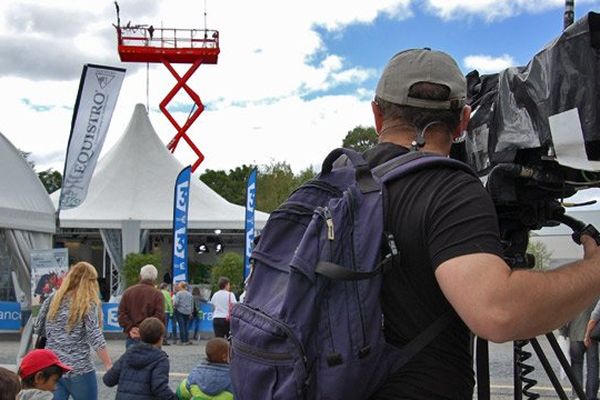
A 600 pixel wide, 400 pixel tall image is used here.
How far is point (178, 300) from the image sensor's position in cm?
1532

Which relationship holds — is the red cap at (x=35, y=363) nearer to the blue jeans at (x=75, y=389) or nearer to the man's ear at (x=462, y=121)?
the blue jeans at (x=75, y=389)

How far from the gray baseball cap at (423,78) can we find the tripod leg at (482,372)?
23.3 inches

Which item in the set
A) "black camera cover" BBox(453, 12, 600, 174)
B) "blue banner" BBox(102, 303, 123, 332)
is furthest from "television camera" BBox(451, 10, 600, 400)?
"blue banner" BBox(102, 303, 123, 332)

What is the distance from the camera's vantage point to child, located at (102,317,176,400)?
502 cm

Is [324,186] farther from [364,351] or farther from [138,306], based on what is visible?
[138,306]

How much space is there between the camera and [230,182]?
184ft

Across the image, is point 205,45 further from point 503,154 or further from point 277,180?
point 503,154

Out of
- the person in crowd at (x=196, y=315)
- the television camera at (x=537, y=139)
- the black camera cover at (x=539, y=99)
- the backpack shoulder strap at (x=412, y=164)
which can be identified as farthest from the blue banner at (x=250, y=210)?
the backpack shoulder strap at (x=412, y=164)

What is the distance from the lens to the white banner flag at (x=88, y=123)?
1497 cm

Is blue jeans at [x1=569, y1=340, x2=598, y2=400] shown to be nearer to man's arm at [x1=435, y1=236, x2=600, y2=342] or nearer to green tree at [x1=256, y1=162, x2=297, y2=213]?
man's arm at [x1=435, y1=236, x2=600, y2=342]

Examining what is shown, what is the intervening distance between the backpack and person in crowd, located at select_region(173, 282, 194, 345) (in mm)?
14098

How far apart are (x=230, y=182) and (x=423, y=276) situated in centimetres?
5489

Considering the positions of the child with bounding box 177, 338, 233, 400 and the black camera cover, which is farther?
the child with bounding box 177, 338, 233, 400

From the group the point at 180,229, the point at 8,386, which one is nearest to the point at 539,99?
the point at 8,386
